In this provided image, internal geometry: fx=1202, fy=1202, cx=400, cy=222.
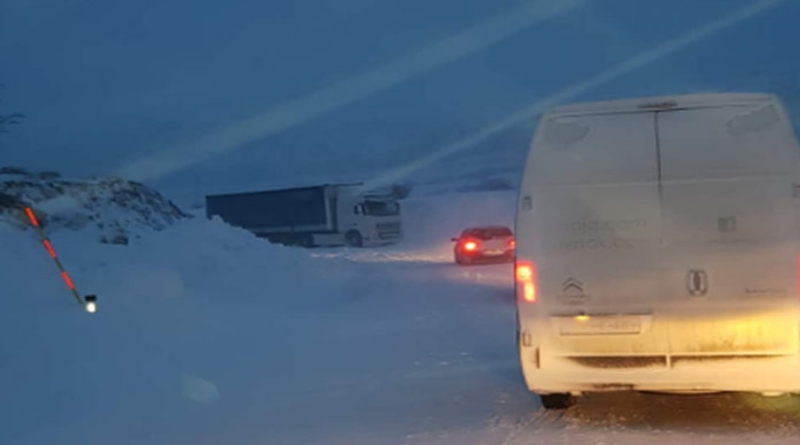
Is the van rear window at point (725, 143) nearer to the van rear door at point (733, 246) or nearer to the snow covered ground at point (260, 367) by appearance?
the van rear door at point (733, 246)

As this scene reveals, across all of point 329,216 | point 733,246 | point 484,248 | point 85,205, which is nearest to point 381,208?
point 329,216

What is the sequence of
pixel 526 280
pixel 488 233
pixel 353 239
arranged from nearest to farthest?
1. pixel 526 280
2. pixel 488 233
3. pixel 353 239

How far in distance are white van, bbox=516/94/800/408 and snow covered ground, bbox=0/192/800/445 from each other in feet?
1.81

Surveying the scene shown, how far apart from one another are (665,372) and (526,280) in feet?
3.79

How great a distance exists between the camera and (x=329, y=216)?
2031 inches

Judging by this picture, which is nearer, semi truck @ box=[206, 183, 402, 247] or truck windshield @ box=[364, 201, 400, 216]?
semi truck @ box=[206, 183, 402, 247]

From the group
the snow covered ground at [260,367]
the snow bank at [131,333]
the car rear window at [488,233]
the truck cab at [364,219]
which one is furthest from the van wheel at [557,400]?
the truck cab at [364,219]

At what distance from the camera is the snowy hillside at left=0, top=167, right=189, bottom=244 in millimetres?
20344

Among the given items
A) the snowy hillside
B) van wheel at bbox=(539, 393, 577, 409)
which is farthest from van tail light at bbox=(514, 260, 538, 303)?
the snowy hillside

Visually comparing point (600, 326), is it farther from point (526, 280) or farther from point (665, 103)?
point (665, 103)

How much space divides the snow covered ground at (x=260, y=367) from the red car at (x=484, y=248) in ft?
45.5

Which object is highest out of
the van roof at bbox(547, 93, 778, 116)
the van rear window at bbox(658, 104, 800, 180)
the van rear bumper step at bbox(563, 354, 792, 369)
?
the van roof at bbox(547, 93, 778, 116)

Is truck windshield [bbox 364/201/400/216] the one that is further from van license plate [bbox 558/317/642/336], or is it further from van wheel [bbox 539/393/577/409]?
van license plate [bbox 558/317/642/336]

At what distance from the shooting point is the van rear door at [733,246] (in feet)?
26.7
